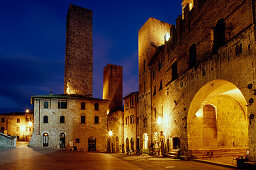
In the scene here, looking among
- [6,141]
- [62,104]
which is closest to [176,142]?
[6,141]

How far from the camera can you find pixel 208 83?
50.9 ft

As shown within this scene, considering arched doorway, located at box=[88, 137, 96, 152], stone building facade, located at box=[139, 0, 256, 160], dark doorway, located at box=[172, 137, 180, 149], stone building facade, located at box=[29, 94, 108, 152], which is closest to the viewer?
stone building facade, located at box=[139, 0, 256, 160]

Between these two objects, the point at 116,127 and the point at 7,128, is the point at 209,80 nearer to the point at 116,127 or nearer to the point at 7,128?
the point at 116,127

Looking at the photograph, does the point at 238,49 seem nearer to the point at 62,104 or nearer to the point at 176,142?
the point at 176,142

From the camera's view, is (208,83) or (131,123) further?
(131,123)

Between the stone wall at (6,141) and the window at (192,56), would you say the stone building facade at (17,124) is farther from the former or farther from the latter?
the window at (192,56)

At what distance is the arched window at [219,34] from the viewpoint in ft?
48.2

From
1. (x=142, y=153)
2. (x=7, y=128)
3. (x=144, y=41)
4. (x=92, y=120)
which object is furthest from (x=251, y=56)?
(x=7, y=128)

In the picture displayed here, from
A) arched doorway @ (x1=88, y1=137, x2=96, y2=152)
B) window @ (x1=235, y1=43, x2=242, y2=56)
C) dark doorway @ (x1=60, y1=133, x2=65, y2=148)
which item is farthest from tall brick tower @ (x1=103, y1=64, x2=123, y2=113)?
window @ (x1=235, y1=43, x2=242, y2=56)

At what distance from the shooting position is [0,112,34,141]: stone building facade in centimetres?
5706

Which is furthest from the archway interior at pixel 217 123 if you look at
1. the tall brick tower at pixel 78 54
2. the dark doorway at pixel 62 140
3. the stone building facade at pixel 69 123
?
the tall brick tower at pixel 78 54

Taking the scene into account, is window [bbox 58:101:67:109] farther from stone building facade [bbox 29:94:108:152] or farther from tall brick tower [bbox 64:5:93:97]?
tall brick tower [bbox 64:5:93:97]

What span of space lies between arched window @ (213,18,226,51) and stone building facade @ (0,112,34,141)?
50923mm

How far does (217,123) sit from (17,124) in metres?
51.5
